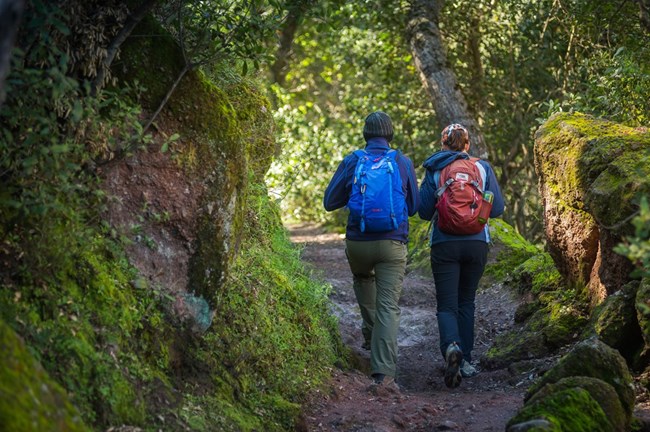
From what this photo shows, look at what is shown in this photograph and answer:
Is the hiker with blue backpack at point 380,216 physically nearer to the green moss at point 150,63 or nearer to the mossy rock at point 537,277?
the green moss at point 150,63

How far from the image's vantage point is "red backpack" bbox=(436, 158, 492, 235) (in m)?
7.59

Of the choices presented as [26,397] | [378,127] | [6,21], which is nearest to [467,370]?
[378,127]

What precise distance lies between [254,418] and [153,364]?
2.68ft

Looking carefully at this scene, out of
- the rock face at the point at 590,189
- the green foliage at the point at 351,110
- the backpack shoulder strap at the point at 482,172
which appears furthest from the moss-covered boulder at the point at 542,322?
the green foliage at the point at 351,110

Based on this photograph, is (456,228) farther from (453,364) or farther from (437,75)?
(437,75)

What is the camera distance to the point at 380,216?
7.26 m

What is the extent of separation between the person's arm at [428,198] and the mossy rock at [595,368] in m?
2.35

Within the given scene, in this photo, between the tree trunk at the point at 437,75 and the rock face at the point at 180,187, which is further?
the tree trunk at the point at 437,75

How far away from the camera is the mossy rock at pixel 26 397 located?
3.39m

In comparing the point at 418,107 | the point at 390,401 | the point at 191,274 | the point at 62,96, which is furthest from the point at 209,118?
the point at 418,107

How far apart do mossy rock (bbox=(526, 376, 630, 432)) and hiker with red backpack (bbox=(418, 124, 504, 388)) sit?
231 cm

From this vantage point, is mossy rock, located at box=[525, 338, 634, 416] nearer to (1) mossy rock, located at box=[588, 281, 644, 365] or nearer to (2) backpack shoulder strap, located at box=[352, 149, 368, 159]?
(1) mossy rock, located at box=[588, 281, 644, 365]

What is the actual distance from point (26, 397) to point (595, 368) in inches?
144

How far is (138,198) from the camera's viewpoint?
570cm
